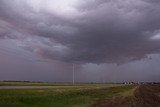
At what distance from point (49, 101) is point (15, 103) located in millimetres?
10080

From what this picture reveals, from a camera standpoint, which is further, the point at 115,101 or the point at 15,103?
the point at 115,101

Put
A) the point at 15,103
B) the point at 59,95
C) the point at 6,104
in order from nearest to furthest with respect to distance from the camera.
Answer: the point at 6,104
the point at 15,103
the point at 59,95

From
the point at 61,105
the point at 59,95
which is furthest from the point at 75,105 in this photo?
the point at 59,95

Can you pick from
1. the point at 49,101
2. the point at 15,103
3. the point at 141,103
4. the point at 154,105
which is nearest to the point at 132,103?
the point at 141,103

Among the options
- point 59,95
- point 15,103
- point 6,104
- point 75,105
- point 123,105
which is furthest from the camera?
point 59,95

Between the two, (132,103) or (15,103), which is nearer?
(15,103)

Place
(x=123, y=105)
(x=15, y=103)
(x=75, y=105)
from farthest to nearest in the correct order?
(x=75, y=105)
(x=123, y=105)
(x=15, y=103)

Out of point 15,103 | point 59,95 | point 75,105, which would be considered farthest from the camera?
point 59,95

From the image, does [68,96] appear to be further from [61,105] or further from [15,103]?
[15,103]

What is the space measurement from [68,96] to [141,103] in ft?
59.5

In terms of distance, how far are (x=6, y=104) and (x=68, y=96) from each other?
2362 cm

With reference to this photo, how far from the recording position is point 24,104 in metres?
48.7

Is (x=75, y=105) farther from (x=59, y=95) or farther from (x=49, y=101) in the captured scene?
(x=59, y=95)

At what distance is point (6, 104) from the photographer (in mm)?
43094
